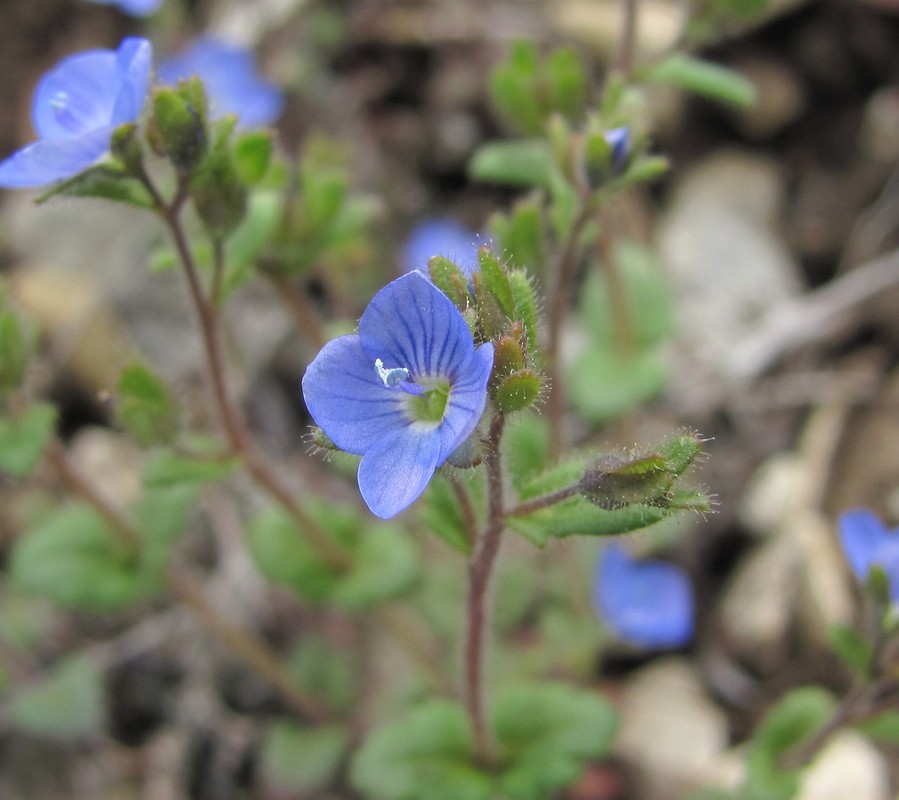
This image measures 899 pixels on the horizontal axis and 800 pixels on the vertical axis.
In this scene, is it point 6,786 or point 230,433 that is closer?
point 230,433

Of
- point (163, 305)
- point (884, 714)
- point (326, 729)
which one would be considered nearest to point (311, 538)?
point (326, 729)

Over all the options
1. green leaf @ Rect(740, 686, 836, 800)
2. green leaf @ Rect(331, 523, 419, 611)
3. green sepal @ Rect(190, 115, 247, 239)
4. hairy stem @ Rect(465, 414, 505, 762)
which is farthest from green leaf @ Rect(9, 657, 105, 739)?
green leaf @ Rect(740, 686, 836, 800)

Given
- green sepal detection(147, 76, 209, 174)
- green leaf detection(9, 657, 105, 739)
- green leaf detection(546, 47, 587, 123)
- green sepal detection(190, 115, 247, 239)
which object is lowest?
green leaf detection(9, 657, 105, 739)

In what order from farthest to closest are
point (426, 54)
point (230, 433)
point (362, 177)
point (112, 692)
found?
point (426, 54) < point (362, 177) < point (112, 692) < point (230, 433)

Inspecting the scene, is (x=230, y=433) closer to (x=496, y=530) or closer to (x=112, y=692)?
(x=496, y=530)

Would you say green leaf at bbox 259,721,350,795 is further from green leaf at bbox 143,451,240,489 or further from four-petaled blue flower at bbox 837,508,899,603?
four-petaled blue flower at bbox 837,508,899,603

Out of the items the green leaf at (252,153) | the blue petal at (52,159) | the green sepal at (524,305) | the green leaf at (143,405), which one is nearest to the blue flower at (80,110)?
the blue petal at (52,159)

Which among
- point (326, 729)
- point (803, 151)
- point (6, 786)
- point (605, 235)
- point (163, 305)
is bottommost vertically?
point (326, 729)
